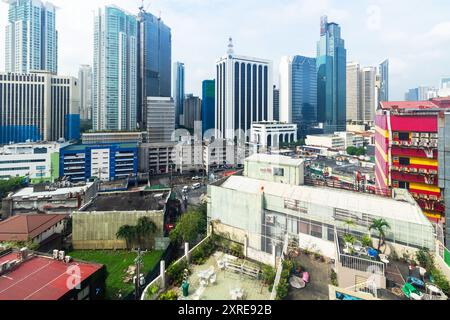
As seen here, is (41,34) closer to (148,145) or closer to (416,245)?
(148,145)

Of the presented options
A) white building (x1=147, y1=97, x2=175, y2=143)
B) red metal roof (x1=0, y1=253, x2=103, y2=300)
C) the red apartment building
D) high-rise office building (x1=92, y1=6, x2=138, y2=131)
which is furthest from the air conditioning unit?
high-rise office building (x1=92, y1=6, x2=138, y2=131)

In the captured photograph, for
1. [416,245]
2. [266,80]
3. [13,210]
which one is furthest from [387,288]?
[266,80]

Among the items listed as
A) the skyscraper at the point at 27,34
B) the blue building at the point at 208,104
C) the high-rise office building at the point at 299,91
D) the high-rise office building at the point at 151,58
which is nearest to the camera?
the skyscraper at the point at 27,34

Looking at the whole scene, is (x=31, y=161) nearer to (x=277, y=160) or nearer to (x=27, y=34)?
(x=277, y=160)

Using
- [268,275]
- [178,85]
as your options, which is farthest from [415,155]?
[178,85]

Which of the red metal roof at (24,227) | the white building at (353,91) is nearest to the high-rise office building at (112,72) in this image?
the red metal roof at (24,227)

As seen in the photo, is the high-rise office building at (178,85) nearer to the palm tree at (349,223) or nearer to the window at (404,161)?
the window at (404,161)
